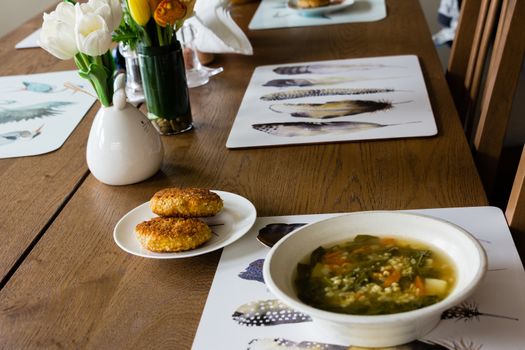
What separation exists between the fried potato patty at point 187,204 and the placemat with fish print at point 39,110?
0.45 m

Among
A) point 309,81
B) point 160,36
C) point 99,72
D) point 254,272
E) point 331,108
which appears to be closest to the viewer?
point 254,272

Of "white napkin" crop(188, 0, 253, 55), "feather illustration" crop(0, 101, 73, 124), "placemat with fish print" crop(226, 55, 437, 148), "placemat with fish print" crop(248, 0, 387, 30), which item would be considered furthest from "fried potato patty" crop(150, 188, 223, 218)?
"placemat with fish print" crop(248, 0, 387, 30)

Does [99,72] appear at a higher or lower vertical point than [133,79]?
higher

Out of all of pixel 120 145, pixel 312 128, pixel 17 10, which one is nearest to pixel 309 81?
pixel 312 128

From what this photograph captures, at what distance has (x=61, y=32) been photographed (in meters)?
1.02

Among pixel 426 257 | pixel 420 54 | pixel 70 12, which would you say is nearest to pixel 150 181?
pixel 70 12

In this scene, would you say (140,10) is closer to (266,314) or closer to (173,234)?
(173,234)

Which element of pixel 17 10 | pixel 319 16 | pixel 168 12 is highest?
pixel 168 12

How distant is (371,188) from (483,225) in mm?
192

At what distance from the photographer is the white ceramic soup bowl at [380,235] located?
62cm

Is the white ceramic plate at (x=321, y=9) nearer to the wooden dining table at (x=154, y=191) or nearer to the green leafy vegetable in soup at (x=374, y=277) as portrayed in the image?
the wooden dining table at (x=154, y=191)

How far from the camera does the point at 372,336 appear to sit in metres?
0.66

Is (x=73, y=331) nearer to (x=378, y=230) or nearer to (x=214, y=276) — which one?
(x=214, y=276)

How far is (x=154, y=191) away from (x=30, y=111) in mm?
551
